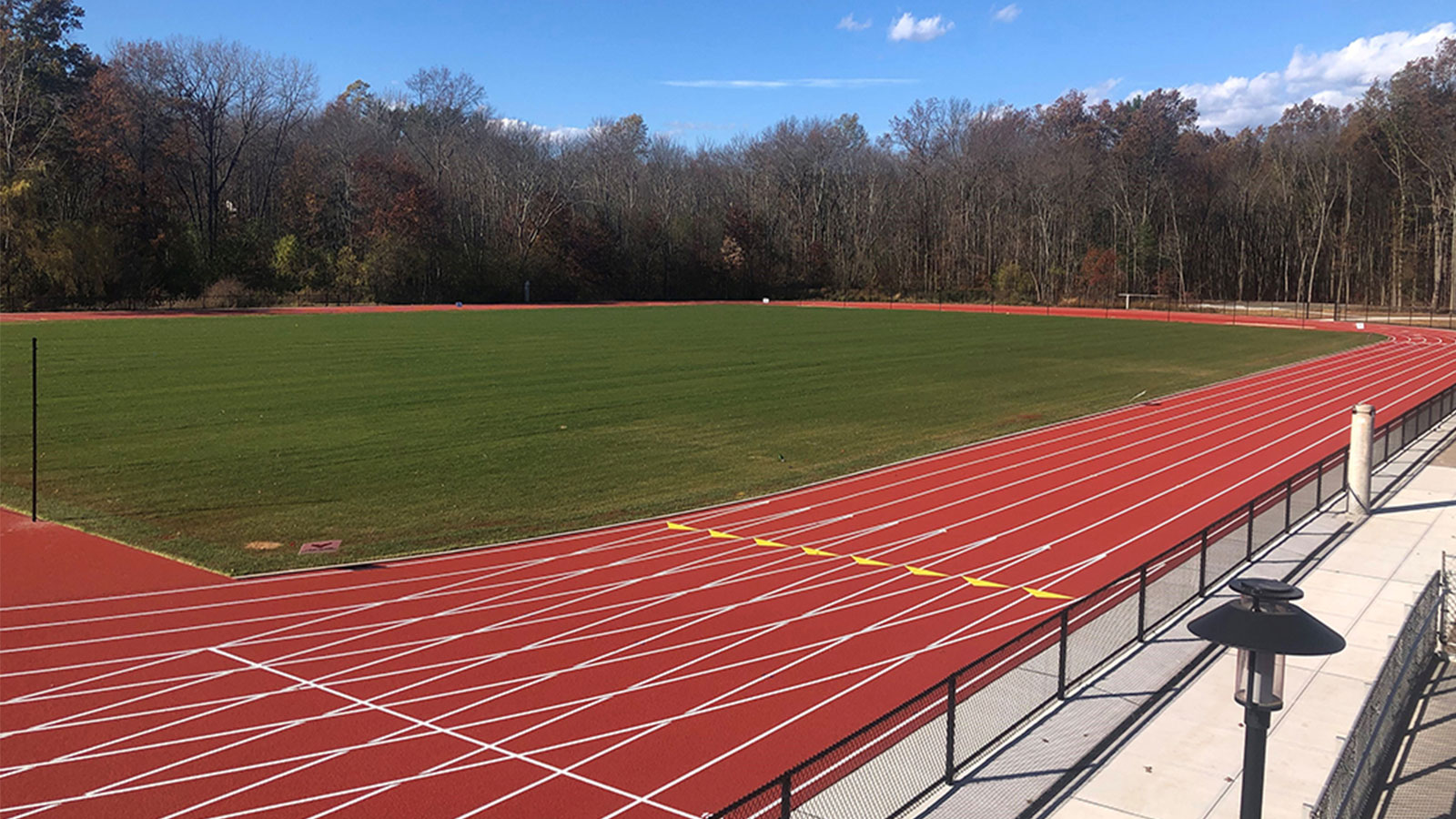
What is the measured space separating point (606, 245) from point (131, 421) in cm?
7595

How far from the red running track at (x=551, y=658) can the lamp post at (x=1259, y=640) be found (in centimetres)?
420

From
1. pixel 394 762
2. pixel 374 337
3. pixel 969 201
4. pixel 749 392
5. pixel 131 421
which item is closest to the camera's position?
pixel 394 762

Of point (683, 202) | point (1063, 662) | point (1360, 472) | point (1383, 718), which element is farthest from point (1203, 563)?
point (683, 202)

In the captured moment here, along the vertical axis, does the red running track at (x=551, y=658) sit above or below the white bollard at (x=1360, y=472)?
below

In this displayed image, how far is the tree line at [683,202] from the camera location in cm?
7719

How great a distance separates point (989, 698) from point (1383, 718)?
3.58 meters

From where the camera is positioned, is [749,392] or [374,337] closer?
[749,392]

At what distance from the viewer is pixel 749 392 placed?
33.7 metres

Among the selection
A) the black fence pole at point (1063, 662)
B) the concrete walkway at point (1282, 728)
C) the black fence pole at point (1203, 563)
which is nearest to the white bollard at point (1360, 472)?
the concrete walkway at point (1282, 728)

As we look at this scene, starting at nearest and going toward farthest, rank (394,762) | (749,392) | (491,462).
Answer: (394,762), (491,462), (749,392)

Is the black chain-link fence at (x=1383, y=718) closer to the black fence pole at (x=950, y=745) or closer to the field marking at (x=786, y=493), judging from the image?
the black fence pole at (x=950, y=745)

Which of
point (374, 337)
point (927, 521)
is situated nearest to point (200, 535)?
point (927, 521)

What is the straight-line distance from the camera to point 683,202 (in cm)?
11844

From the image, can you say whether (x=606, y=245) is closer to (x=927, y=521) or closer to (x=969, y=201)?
(x=969, y=201)
